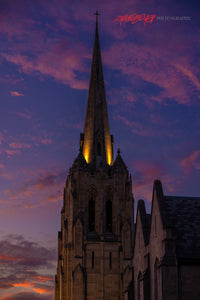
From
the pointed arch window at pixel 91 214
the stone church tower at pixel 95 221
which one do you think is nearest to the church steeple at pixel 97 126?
the stone church tower at pixel 95 221

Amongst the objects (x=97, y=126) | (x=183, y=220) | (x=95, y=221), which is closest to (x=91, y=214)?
(x=95, y=221)

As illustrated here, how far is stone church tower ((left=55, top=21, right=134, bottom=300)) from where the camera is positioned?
259ft

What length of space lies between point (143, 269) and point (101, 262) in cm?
3712

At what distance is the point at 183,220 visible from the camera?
39.9m

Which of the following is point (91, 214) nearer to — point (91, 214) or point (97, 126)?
point (91, 214)

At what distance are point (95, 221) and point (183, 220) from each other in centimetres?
4450

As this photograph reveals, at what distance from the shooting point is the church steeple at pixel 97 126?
88438 millimetres

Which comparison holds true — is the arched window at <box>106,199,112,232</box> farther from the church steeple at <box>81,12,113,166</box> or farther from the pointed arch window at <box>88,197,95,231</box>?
the church steeple at <box>81,12,113,166</box>

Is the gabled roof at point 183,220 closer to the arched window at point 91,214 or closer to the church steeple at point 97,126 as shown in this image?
the arched window at point 91,214

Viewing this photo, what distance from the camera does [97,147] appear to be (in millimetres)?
88812

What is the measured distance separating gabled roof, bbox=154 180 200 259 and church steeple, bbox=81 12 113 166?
45.7 meters

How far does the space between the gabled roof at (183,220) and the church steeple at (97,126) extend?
4575cm

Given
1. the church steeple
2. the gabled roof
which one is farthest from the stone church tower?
the gabled roof

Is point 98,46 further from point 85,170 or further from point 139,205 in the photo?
Result: point 139,205
